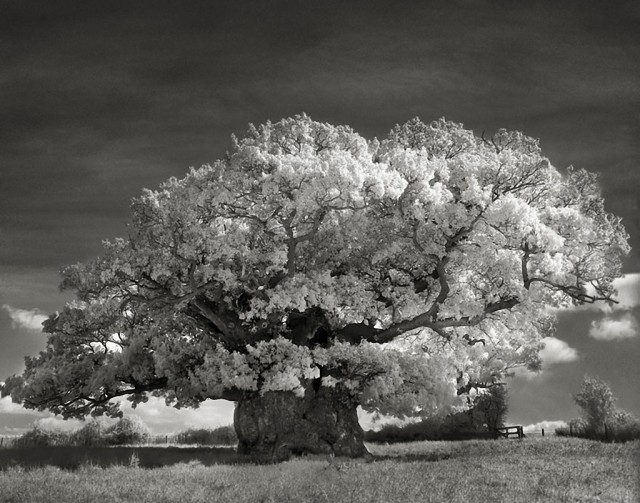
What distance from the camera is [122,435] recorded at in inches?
1777

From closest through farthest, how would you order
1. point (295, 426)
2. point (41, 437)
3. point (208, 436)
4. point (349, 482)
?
1. point (349, 482)
2. point (295, 426)
3. point (41, 437)
4. point (208, 436)

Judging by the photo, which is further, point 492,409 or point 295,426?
point 492,409

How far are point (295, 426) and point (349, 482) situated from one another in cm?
1099

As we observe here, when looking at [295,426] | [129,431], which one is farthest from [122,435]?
[295,426]

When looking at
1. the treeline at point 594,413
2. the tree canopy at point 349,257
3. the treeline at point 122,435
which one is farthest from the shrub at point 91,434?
the treeline at point 594,413

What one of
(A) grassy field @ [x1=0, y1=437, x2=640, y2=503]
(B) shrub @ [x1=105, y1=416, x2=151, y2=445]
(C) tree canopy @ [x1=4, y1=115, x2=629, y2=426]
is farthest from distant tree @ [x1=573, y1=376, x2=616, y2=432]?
(B) shrub @ [x1=105, y1=416, x2=151, y2=445]

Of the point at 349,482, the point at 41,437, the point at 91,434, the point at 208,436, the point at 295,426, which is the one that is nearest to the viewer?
the point at 349,482

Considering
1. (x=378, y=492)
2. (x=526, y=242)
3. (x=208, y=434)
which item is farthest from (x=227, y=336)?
(x=208, y=434)

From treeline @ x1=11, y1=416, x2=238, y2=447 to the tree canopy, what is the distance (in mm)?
12908

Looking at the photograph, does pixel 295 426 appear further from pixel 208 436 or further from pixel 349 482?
pixel 208 436

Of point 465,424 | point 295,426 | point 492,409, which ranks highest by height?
point 492,409

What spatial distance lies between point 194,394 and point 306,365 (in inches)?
233

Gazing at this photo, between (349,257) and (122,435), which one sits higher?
(349,257)

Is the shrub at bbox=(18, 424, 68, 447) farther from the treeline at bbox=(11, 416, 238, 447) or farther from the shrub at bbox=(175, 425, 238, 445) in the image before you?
the shrub at bbox=(175, 425, 238, 445)
